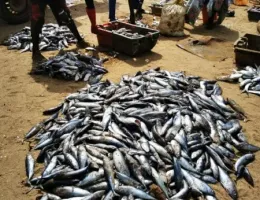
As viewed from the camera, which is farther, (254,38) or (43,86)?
(254,38)

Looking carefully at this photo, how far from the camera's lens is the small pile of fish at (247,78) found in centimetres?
688

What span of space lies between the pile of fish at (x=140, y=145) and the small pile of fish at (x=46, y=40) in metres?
3.33

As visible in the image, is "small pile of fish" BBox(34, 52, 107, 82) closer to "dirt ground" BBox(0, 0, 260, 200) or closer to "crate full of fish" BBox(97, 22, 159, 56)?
"dirt ground" BBox(0, 0, 260, 200)

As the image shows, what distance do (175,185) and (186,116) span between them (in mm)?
1497

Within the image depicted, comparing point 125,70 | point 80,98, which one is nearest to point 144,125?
point 80,98

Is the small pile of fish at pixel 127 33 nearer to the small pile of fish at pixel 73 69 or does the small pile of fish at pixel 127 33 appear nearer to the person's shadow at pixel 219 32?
the small pile of fish at pixel 73 69

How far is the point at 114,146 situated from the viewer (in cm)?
473

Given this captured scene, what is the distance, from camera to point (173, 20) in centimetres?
1009

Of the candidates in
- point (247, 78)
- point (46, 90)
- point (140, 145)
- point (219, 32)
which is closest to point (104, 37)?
point (46, 90)

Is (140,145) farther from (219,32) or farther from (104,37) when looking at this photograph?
(219,32)

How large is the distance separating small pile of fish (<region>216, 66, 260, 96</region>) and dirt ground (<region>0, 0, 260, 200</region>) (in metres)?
0.16

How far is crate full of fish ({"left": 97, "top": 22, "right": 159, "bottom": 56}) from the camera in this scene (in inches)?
327

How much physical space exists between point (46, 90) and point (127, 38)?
2489 millimetres

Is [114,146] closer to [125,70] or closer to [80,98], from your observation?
[80,98]
